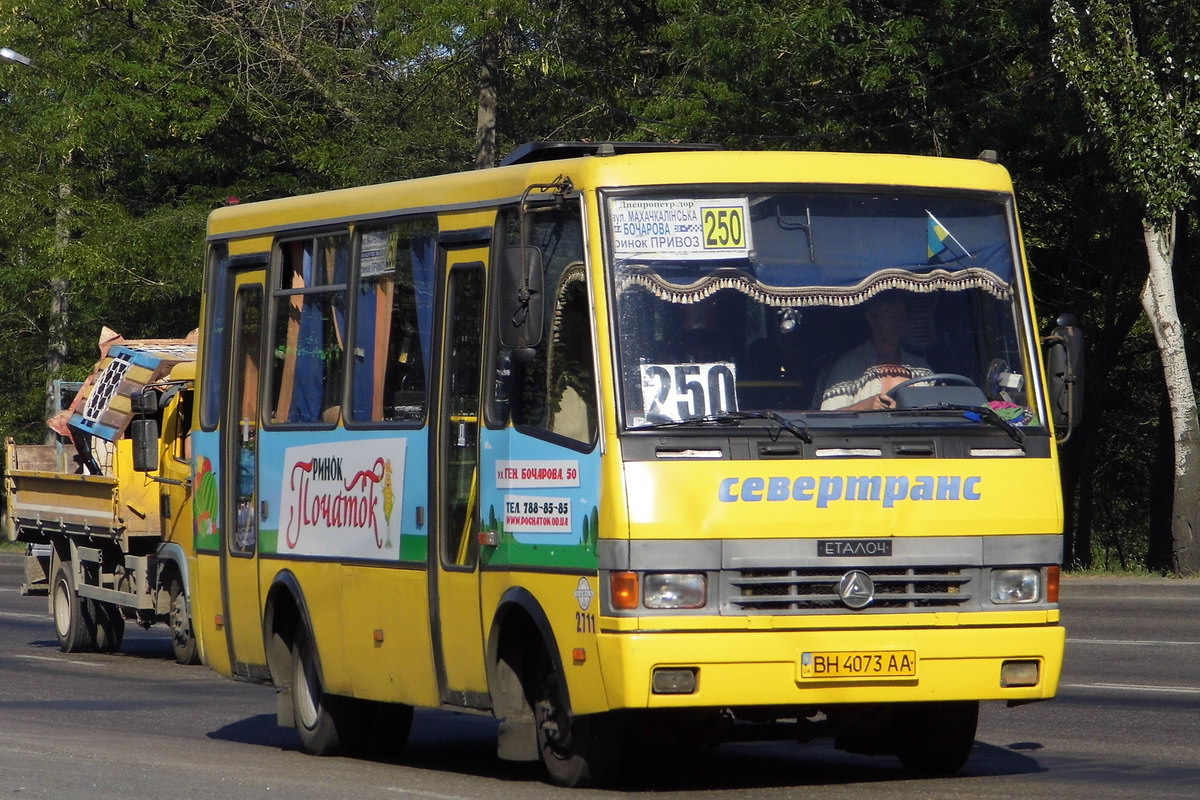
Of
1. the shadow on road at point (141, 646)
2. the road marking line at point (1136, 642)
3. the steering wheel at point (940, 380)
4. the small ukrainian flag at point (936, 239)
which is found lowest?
the shadow on road at point (141, 646)

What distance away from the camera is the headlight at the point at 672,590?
8.45 m

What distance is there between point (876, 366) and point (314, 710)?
13.5ft

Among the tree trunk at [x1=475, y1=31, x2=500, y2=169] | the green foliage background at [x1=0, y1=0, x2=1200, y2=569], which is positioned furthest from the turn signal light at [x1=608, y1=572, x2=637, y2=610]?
the tree trunk at [x1=475, y1=31, x2=500, y2=169]

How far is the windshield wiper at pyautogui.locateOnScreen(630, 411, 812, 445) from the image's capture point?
863cm

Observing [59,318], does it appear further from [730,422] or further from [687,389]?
[730,422]

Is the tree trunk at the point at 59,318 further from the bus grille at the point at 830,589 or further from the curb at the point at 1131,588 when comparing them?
the bus grille at the point at 830,589

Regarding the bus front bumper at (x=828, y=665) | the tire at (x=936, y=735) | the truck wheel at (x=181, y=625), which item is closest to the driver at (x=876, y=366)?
the bus front bumper at (x=828, y=665)

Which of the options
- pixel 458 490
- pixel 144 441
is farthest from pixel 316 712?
pixel 144 441

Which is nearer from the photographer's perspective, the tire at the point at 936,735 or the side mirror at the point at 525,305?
the side mirror at the point at 525,305

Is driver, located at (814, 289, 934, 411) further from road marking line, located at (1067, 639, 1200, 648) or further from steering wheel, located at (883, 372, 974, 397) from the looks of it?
road marking line, located at (1067, 639, 1200, 648)

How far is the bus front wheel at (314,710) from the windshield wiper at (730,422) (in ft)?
11.0

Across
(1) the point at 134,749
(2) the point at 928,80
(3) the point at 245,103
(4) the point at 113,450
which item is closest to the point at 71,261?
(3) the point at 245,103

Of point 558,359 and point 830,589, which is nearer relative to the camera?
point 830,589

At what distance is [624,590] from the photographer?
843cm
